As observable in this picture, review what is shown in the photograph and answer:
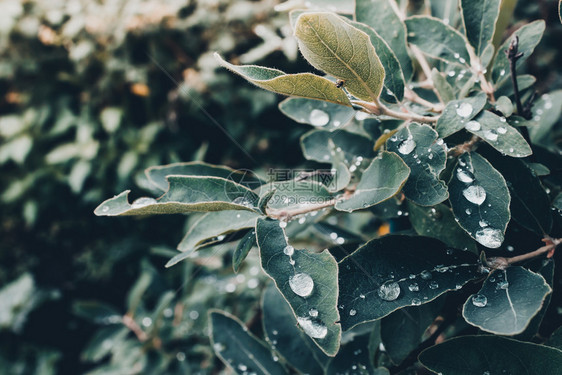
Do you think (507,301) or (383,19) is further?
(383,19)

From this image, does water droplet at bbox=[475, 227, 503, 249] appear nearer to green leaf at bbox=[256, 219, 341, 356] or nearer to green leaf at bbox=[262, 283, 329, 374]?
green leaf at bbox=[256, 219, 341, 356]

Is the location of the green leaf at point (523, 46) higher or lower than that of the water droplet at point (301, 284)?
higher

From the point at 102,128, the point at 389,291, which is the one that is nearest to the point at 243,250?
the point at 389,291

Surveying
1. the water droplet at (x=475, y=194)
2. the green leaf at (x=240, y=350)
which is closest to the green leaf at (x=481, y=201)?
the water droplet at (x=475, y=194)

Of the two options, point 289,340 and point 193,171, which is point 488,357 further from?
point 193,171

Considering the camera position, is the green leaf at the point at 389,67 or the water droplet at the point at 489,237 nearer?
the water droplet at the point at 489,237

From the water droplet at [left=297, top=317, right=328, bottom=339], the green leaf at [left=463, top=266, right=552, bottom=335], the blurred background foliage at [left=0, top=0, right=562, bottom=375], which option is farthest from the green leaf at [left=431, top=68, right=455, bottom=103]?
the blurred background foliage at [left=0, top=0, right=562, bottom=375]

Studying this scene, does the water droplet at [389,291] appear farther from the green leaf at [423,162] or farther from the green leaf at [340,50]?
the green leaf at [340,50]
